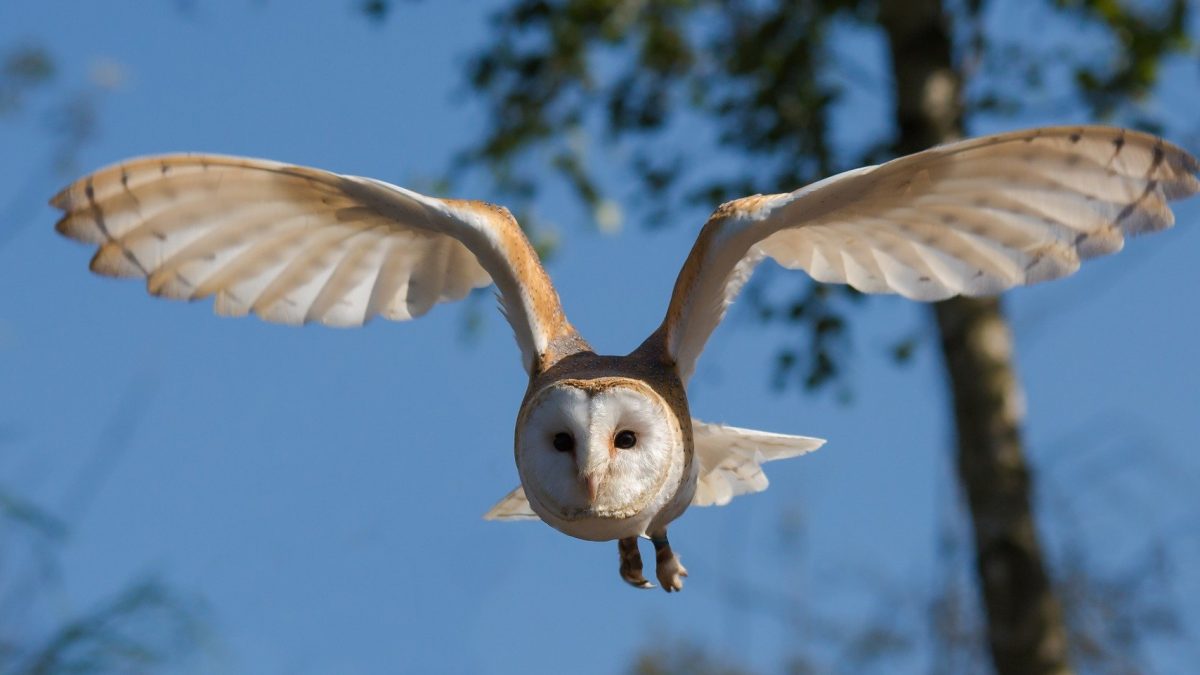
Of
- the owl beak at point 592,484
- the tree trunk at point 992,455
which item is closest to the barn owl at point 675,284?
the owl beak at point 592,484

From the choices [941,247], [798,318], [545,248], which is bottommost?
[941,247]

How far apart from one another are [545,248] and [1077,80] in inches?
97.3

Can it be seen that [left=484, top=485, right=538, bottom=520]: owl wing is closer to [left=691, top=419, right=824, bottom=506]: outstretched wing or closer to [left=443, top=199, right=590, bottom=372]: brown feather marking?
[left=691, top=419, right=824, bottom=506]: outstretched wing

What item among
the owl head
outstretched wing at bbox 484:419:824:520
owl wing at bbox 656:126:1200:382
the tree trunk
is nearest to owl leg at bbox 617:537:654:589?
the owl head

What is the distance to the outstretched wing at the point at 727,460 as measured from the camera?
134 inches

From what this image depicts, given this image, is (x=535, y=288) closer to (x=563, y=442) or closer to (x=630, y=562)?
(x=563, y=442)

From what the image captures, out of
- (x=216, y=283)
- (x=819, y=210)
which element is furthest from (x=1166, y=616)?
(x=216, y=283)

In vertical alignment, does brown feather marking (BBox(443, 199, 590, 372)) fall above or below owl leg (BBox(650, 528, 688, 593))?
above

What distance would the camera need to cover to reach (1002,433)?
19.0ft

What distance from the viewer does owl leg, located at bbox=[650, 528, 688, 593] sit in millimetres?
2859

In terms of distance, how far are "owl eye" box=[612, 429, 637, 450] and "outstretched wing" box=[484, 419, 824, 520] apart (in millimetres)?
656

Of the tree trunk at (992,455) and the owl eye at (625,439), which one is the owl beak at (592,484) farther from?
the tree trunk at (992,455)

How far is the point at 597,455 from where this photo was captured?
2586mm

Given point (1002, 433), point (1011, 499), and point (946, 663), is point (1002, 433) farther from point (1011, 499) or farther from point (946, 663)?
point (946, 663)
